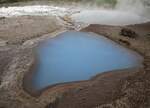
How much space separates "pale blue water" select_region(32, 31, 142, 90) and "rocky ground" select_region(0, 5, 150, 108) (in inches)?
15.3

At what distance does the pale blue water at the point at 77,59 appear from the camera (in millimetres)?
9016

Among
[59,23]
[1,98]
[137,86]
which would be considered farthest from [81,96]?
[59,23]

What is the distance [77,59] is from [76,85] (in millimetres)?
2099

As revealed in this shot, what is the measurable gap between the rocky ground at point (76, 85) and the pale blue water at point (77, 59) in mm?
388

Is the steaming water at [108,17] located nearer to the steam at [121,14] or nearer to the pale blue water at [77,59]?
the steam at [121,14]

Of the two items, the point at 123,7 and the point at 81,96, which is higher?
the point at 123,7

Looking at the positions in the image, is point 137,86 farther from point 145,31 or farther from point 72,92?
point 145,31

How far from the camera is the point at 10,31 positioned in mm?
13906

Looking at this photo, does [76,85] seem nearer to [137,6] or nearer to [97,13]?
[97,13]

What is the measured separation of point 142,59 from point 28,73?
15.1ft

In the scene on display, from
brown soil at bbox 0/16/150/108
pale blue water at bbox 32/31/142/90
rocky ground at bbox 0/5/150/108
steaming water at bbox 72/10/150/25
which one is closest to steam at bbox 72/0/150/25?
→ steaming water at bbox 72/10/150/25

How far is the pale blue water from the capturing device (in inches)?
355

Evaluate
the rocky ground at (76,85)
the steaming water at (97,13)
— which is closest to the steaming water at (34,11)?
the steaming water at (97,13)

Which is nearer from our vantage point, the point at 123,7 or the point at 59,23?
the point at 59,23
